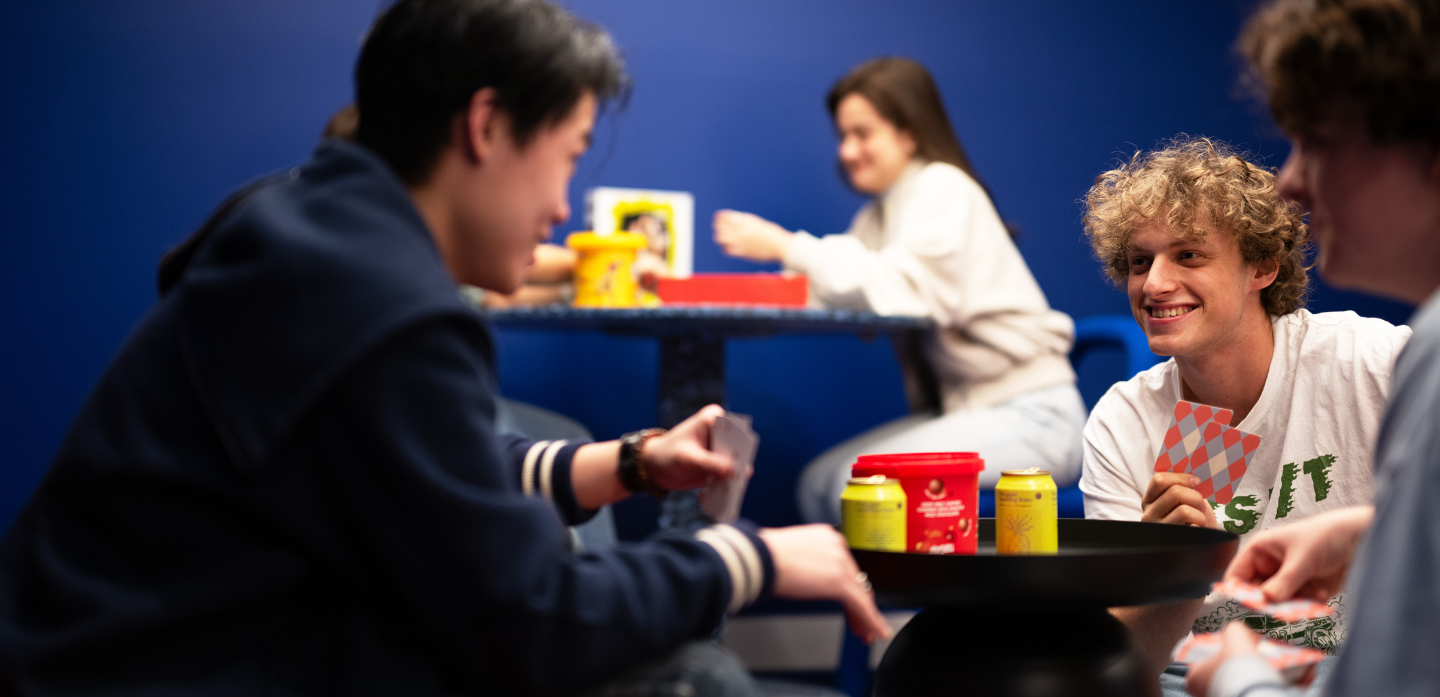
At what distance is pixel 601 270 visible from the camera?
2389 mm

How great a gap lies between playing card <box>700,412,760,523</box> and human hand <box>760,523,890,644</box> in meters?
0.15

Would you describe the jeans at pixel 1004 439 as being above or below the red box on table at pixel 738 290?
below

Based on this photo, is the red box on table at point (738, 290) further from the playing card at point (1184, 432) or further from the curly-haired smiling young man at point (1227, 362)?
the playing card at point (1184, 432)

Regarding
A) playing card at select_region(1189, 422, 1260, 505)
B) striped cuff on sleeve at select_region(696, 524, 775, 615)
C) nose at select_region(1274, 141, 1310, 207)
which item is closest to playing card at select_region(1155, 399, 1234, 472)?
playing card at select_region(1189, 422, 1260, 505)

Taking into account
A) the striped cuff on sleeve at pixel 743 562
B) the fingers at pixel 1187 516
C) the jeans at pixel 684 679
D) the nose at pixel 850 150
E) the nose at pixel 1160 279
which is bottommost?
the jeans at pixel 684 679

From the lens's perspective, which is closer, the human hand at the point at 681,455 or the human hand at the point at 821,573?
the human hand at the point at 821,573

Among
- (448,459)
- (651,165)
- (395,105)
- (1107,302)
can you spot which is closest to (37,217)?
(651,165)

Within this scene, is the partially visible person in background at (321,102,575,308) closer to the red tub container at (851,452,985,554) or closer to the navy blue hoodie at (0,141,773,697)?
the red tub container at (851,452,985,554)

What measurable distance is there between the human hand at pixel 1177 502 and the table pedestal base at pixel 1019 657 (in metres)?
0.19

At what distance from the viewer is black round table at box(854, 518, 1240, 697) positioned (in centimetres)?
100

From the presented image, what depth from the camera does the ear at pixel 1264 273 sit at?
142 centimetres

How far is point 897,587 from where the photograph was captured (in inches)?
41.6

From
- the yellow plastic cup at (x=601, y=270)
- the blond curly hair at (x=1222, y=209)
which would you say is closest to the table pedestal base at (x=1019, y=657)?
the blond curly hair at (x=1222, y=209)

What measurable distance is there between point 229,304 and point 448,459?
0.22m
